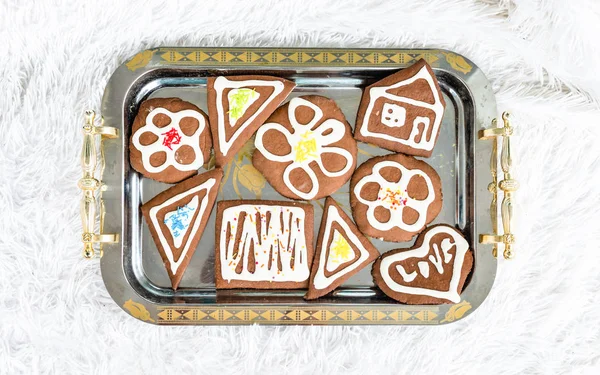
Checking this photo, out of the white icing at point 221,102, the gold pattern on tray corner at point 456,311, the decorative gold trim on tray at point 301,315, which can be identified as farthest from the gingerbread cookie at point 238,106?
the gold pattern on tray corner at point 456,311

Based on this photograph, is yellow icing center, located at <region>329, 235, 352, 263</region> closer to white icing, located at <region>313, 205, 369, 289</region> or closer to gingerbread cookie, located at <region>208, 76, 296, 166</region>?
white icing, located at <region>313, 205, 369, 289</region>

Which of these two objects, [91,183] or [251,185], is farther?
[251,185]

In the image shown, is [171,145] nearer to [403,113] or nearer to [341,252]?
[341,252]

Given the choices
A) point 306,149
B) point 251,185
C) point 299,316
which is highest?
point 306,149

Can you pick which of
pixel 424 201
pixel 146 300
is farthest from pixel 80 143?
pixel 424 201

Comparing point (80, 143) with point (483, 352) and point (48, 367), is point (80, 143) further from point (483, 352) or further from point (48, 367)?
point (483, 352)

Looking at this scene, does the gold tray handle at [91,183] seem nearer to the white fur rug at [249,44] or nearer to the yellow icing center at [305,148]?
the white fur rug at [249,44]

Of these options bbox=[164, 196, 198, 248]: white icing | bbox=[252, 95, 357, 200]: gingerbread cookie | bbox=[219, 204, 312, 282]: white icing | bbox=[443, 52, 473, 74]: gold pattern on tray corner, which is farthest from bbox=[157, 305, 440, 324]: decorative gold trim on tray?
bbox=[443, 52, 473, 74]: gold pattern on tray corner

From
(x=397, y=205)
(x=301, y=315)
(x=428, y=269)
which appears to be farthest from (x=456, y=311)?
(x=301, y=315)
